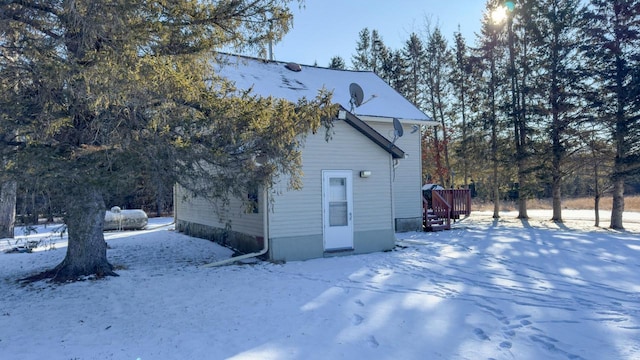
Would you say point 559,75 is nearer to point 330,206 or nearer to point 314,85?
point 314,85

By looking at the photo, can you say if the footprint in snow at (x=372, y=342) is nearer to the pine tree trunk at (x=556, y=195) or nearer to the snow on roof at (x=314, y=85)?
the snow on roof at (x=314, y=85)

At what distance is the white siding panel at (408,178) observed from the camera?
47.9ft

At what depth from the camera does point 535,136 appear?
61.1 feet

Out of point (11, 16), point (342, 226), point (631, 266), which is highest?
point (11, 16)

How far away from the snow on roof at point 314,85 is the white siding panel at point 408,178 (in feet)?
2.66

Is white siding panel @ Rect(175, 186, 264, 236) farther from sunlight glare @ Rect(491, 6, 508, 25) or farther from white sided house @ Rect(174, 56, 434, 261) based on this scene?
sunlight glare @ Rect(491, 6, 508, 25)

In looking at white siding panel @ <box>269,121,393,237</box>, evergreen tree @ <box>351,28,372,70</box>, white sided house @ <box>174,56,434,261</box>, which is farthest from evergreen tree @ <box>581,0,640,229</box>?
evergreen tree @ <box>351,28,372,70</box>

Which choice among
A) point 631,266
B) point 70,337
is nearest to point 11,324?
point 70,337

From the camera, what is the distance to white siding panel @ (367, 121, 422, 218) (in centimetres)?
1459

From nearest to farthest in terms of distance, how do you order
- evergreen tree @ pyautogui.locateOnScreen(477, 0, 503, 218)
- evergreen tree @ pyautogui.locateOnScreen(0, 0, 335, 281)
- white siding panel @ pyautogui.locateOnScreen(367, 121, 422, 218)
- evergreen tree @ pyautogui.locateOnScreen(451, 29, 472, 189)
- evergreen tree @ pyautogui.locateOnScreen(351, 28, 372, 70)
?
evergreen tree @ pyautogui.locateOnScreen(0, 0, 335, 281)
white siding panel @ pyautogui.locateOnScreen(367, 121, 422, 218)
evergreen tree @ pyautogui.locateOnScreen(477, 0, 503, 218)
evergreen tree @ pyautogui.locateOnScreen(451, 29, 472, 189)
evergreen tree @ pyautogui.locateOnScreen(351, 28, 372, 70)

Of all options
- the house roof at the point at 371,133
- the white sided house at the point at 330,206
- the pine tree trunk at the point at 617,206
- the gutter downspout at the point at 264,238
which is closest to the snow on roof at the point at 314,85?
the white sided house at the point at 330,206

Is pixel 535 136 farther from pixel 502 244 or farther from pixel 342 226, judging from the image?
pixel 342 226

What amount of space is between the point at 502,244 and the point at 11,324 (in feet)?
36.0

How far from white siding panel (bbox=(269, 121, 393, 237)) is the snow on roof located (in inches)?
122
